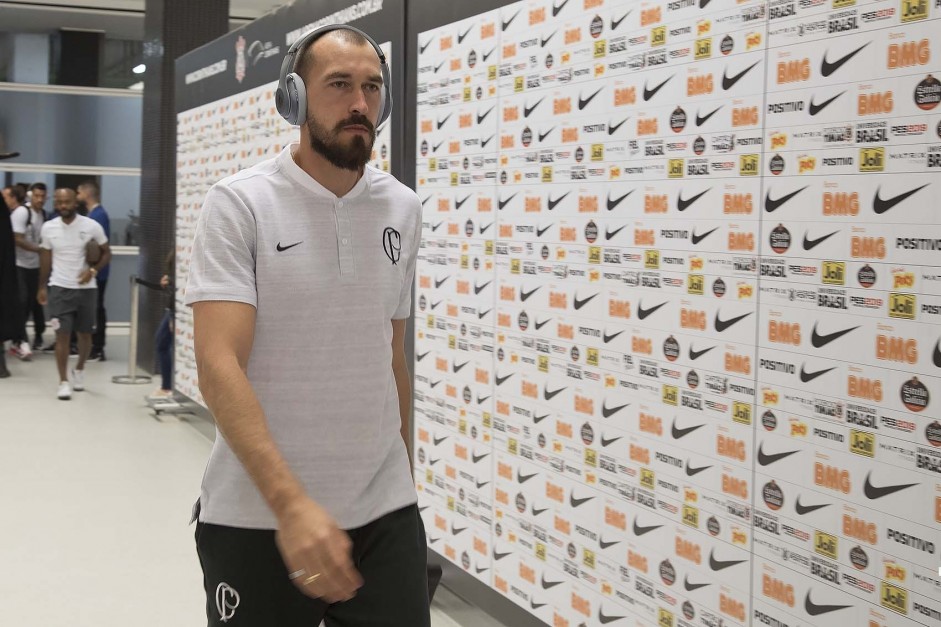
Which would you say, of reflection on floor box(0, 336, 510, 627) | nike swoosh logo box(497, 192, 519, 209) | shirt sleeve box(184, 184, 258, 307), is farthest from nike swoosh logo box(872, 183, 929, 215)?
reflection on floor box(0, 336, 510, 627)

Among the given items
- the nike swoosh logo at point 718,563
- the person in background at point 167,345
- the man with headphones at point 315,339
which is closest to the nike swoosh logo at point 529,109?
the nike swoosh logo at point 718,563

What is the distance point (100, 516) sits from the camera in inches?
251

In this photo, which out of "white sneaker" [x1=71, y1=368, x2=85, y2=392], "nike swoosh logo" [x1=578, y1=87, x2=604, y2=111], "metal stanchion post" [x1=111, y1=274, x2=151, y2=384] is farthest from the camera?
Result: "metal stanchion post" [x1=111, y1=274, x2=151, y2=384]

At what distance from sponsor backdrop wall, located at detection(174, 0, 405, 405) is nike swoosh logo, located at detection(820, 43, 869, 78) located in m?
2.68

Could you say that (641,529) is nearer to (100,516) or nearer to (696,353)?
(696,353)

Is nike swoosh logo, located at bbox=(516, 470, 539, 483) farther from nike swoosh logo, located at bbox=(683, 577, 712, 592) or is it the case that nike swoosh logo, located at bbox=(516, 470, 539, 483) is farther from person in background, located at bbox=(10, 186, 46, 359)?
person in background, located at bbox=(10, 186, 46, 359)

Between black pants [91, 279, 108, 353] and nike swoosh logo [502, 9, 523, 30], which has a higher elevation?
nike swoosh logo [502, 9, 523, 30]

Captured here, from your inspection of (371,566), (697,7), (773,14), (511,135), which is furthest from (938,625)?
(511,135)

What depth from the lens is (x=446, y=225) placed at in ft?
15.6

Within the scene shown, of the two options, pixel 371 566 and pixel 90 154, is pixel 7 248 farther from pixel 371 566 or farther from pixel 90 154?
pixel 90 154

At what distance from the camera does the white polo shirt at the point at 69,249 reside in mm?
10148

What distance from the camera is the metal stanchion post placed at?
11203 millimetres

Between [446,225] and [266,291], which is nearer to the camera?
[266,291]

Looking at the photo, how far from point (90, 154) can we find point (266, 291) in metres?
15.4
